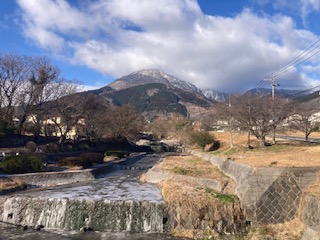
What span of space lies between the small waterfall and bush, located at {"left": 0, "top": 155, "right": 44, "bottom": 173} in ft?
24.8

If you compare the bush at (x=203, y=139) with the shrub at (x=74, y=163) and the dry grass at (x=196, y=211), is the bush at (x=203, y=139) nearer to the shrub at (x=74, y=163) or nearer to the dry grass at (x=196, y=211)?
the shrub at (x=74, y=163)

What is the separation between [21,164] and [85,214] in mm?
10901

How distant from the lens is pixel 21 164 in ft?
79.7

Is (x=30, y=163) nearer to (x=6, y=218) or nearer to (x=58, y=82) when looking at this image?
(x=6, y=218)

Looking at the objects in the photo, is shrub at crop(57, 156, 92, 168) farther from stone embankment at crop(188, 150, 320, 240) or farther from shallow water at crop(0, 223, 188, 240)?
stone embankment at crop(188, 150, 320, 240)

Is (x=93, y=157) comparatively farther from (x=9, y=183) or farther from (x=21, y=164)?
(x=9, y=183)

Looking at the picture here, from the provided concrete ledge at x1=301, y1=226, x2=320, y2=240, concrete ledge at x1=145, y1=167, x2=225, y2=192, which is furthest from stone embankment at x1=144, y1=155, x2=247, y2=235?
concrete ledge at x1=301, y1=226, x2=320, y2=240

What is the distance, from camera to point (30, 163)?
2484 cm

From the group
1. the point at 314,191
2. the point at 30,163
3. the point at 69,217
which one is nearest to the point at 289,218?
the point at 314,191

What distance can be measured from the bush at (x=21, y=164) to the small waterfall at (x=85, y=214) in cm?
756

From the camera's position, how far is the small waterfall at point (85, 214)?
15352mm

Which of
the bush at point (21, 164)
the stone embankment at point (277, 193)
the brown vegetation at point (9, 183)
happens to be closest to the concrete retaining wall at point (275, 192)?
the stone embankment at point (277, 193)

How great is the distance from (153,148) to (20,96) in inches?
1275

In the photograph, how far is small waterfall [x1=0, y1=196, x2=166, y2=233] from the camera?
15.4 metres
